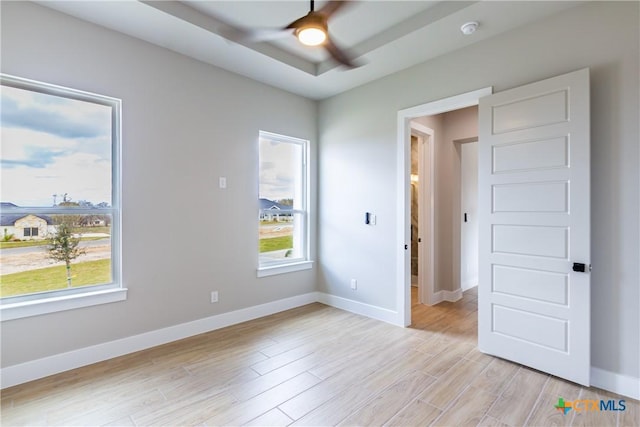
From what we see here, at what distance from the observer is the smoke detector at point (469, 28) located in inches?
102

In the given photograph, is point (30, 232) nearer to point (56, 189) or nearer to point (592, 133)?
point (56, 189)

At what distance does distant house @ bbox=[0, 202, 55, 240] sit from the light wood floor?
45.0 inches

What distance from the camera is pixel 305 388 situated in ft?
7.47

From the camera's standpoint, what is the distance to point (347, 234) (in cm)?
413

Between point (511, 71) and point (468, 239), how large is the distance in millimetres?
2969

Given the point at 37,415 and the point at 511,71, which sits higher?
the point at 511,71

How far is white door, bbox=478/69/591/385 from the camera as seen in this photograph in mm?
2266

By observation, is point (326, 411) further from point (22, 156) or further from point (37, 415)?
point (22, 156)

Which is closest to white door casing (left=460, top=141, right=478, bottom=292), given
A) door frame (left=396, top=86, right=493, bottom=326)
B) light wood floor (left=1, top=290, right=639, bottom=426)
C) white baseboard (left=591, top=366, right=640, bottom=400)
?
door frame (left=396, top=86, right=493, bottom=326)

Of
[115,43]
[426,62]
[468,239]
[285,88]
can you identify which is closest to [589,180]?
[426,62]

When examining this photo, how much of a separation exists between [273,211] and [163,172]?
1.45 metres

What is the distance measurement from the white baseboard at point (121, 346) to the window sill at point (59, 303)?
38 cm

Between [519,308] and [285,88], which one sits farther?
[285,88]

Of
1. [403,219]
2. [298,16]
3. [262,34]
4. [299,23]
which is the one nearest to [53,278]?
[262,34]
